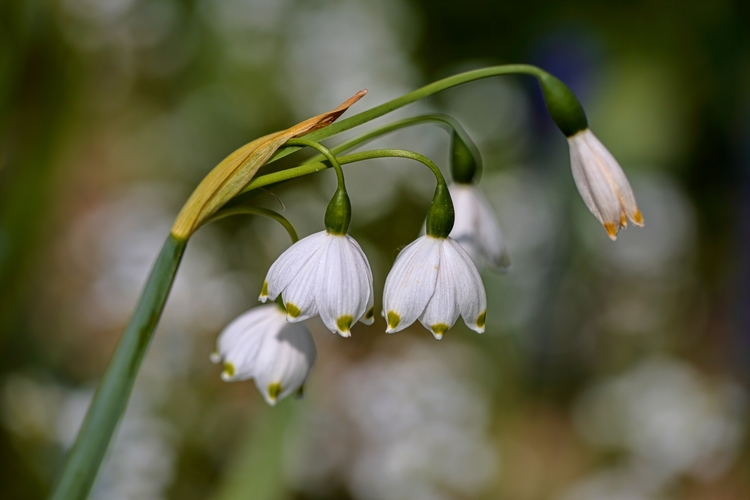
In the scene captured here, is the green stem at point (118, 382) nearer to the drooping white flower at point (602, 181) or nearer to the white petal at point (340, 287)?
the white petal at point (340, 287)

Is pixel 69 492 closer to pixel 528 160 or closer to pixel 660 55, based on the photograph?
pixel 528 160

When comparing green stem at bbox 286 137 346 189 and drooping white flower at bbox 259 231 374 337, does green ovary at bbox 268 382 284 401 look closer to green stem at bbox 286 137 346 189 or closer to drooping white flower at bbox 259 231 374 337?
drooping white flower at bbox 259 231 374 337

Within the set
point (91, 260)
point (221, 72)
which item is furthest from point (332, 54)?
point (91, 260)

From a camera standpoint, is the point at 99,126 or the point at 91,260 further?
the point at 99,126

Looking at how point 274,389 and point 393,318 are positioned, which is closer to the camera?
point 393,318

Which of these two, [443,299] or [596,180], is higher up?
[596,180]

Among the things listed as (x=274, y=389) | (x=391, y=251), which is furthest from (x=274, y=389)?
(x=391, y=251)

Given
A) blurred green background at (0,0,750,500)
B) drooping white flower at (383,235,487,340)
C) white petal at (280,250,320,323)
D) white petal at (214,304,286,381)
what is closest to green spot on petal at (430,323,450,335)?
drooping white flower at (383,235,487,340)

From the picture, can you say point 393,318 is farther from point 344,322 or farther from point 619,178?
point 619,178
